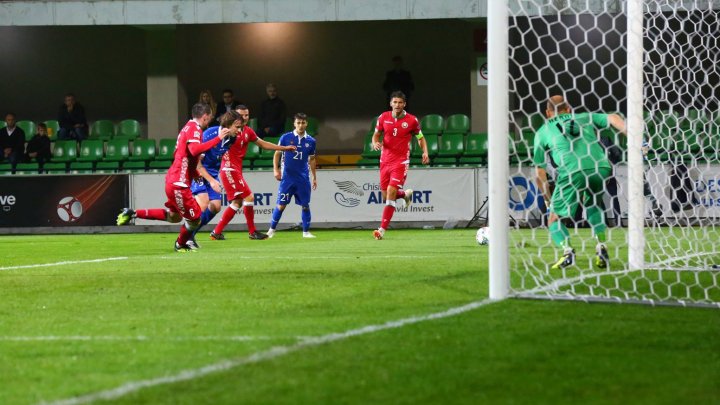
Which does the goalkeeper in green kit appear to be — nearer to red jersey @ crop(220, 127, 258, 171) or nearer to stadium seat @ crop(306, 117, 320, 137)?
red jersey @ crop(220, 127, 258, 171)

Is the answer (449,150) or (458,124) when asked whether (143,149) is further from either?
(458,124)

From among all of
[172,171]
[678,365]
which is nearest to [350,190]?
[172,171]

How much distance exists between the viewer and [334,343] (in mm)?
5785

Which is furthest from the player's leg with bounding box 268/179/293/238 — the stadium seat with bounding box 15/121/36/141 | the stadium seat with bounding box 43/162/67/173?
the stadium seat with bounding box 15/121/36/141

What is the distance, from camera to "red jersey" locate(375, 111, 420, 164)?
58.0 feet

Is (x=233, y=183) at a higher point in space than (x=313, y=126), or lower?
lower

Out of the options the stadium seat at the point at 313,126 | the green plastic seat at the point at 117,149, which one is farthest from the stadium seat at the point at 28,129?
the stadium seat at the point at 313,126

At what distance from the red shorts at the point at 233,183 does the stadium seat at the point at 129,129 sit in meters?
11.7

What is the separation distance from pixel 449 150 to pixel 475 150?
59 centimetres

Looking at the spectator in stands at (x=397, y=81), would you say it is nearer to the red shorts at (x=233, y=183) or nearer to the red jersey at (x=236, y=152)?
the red jersey at (x=236, y=152)

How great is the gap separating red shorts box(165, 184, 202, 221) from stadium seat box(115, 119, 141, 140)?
52.0 ft

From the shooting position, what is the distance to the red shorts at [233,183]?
704 inches

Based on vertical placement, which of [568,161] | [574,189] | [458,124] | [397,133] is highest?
[458,124]

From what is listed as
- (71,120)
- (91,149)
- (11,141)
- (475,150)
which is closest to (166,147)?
(91,149)
